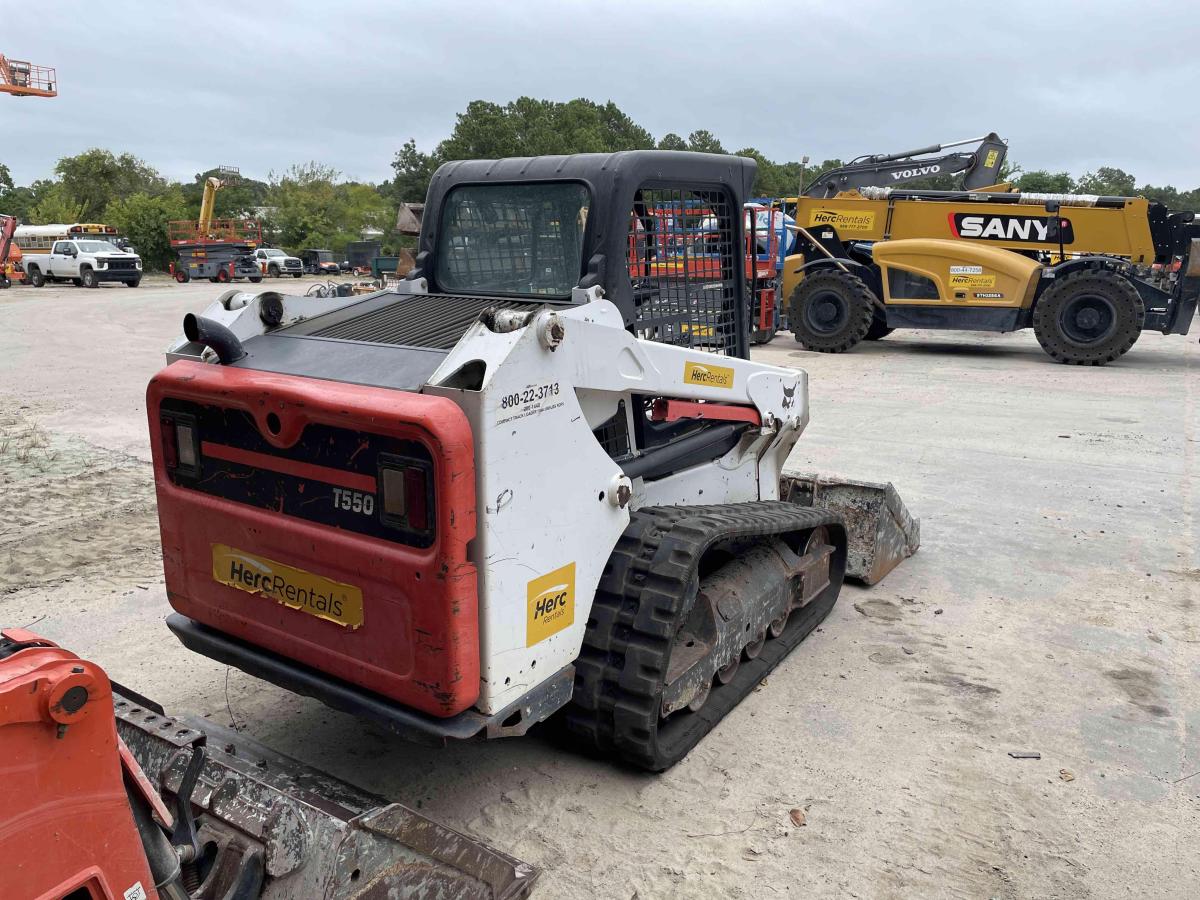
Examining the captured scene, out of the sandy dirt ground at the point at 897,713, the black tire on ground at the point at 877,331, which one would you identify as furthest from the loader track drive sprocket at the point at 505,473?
the black tire on ground at the point at 877,331

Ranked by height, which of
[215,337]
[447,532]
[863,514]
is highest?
[215,337]

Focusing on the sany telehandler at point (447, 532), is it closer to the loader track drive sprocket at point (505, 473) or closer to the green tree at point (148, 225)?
the loader track drive sprocket at point (505, 473)

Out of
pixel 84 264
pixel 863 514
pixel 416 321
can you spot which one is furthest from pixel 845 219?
pixel 84 264

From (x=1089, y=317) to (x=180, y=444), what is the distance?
43.5 ft

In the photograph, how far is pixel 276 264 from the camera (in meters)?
38.8

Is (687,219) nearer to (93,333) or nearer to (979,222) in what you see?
(979,222)

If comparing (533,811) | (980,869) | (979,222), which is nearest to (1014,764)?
(980,869)

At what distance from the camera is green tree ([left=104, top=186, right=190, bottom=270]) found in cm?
4397

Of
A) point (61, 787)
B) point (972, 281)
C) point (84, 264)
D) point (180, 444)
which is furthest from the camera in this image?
point (84, 264)

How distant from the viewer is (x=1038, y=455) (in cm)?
815

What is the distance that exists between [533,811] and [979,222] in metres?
13.1

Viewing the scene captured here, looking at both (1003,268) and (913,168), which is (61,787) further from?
(913,168)

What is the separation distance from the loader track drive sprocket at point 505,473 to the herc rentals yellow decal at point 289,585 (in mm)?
11

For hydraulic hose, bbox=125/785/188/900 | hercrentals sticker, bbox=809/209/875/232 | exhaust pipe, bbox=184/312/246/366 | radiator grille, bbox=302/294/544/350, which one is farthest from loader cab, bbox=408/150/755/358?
hercrentals sticker, bbox=809/209/875/232
